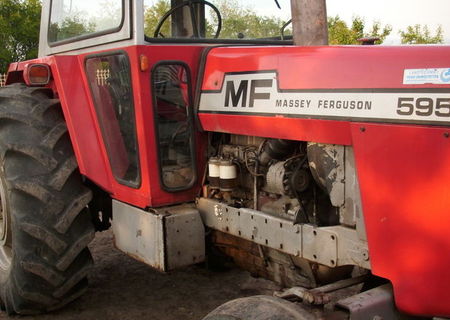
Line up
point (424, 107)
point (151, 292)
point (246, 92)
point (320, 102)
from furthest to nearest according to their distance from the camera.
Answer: point (151, 292), point (246, 92), point (320, 102), point (424, 107)

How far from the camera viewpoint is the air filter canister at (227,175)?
2.95 m

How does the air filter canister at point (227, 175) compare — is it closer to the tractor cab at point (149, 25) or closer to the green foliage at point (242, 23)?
the tractor cab at point (149, 25)

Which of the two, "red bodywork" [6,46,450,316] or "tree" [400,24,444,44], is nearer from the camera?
"red bodywork" [6,46,450,316]

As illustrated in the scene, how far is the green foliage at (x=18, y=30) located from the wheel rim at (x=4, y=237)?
16921mm

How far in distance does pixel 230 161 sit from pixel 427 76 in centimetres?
124

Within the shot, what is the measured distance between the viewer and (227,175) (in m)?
2.94

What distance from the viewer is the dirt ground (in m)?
3.59

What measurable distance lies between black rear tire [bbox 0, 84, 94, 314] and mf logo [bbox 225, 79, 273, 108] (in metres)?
1.06

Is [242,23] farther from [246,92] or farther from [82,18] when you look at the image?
[82,18]

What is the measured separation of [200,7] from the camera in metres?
3.26

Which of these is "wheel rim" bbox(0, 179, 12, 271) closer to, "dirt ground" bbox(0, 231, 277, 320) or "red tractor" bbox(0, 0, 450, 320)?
"red tractor" bbox(0, 0, 450, 320)

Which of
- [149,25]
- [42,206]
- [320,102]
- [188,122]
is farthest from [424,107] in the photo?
[42,206]

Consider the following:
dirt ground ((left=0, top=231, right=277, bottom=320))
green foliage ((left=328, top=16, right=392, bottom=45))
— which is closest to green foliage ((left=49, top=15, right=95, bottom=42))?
dirt ground ((left=0, top=231, right=277, bottom=320))

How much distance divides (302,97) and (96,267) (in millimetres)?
2568
